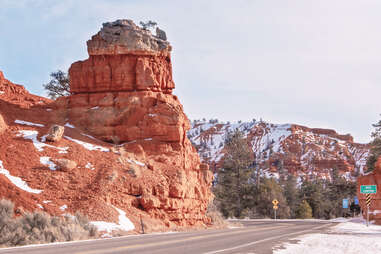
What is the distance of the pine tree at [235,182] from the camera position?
215 ft

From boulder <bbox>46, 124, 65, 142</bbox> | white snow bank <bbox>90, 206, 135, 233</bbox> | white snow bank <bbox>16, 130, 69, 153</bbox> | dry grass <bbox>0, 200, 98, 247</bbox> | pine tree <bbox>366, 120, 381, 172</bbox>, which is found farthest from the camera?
pine tree <bbox>366, 120, 381, 172</bbox>

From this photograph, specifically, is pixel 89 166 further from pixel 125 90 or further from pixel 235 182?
pixel 235 182

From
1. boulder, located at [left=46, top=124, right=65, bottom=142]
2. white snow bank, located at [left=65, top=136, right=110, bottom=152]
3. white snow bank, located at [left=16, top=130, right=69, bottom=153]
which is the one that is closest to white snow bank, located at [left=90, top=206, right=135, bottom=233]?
white snow bank, located at [left=16, top=130, right=69, bottom=153]

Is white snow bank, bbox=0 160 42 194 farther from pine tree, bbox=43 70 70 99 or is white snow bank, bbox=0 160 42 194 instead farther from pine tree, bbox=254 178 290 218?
pine tree, bbox=254 178 290 218

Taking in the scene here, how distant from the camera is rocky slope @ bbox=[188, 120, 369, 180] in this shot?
424ft

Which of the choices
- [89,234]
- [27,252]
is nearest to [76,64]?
[89,234]

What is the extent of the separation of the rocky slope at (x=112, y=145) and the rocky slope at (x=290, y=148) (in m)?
91.3

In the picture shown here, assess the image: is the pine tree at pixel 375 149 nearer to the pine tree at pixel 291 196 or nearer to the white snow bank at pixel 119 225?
the pine tree at pixel 291 196

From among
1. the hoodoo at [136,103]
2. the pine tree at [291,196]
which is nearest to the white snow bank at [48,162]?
the hoodoo at [136,103]

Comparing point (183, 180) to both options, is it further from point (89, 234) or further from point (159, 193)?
point (89, 234)

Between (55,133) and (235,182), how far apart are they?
4569 centimetres

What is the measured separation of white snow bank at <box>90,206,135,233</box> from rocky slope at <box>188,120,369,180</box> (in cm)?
9945

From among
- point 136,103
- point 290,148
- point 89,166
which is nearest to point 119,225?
point 89,166

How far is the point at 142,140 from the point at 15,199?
423 inches
